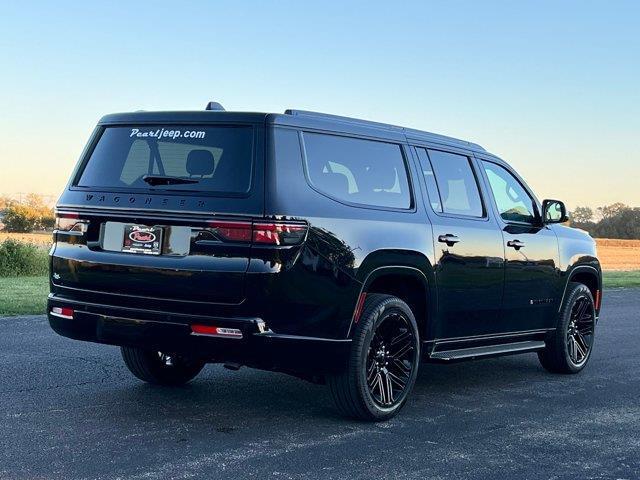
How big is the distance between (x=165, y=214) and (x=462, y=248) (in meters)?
2.49

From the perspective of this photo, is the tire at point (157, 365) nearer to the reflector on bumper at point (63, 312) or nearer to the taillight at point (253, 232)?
the reflector on bumper at point (63, 312)

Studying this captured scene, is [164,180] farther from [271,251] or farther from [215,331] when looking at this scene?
[215,331]

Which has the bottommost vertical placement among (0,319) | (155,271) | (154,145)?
(0,319)

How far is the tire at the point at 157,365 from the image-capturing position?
23.4 ft

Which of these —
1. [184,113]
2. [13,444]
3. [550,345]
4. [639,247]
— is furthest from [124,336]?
[639,247]

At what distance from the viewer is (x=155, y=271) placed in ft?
18.5

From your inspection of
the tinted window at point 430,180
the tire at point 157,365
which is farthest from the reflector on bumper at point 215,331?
the tinted window at point 430,180

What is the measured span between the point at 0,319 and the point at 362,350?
683 centimetres

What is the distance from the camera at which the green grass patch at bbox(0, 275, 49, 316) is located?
12.4m

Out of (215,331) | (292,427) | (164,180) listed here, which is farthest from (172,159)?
(292,427)

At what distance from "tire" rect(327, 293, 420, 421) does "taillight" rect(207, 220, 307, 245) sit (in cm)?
90

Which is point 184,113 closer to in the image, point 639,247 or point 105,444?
point 105,444

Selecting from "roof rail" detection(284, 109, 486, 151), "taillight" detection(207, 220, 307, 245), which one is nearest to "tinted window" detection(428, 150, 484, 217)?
"roof rail" detection(284, 109, 486, 151)

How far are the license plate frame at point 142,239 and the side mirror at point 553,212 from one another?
3.95m
